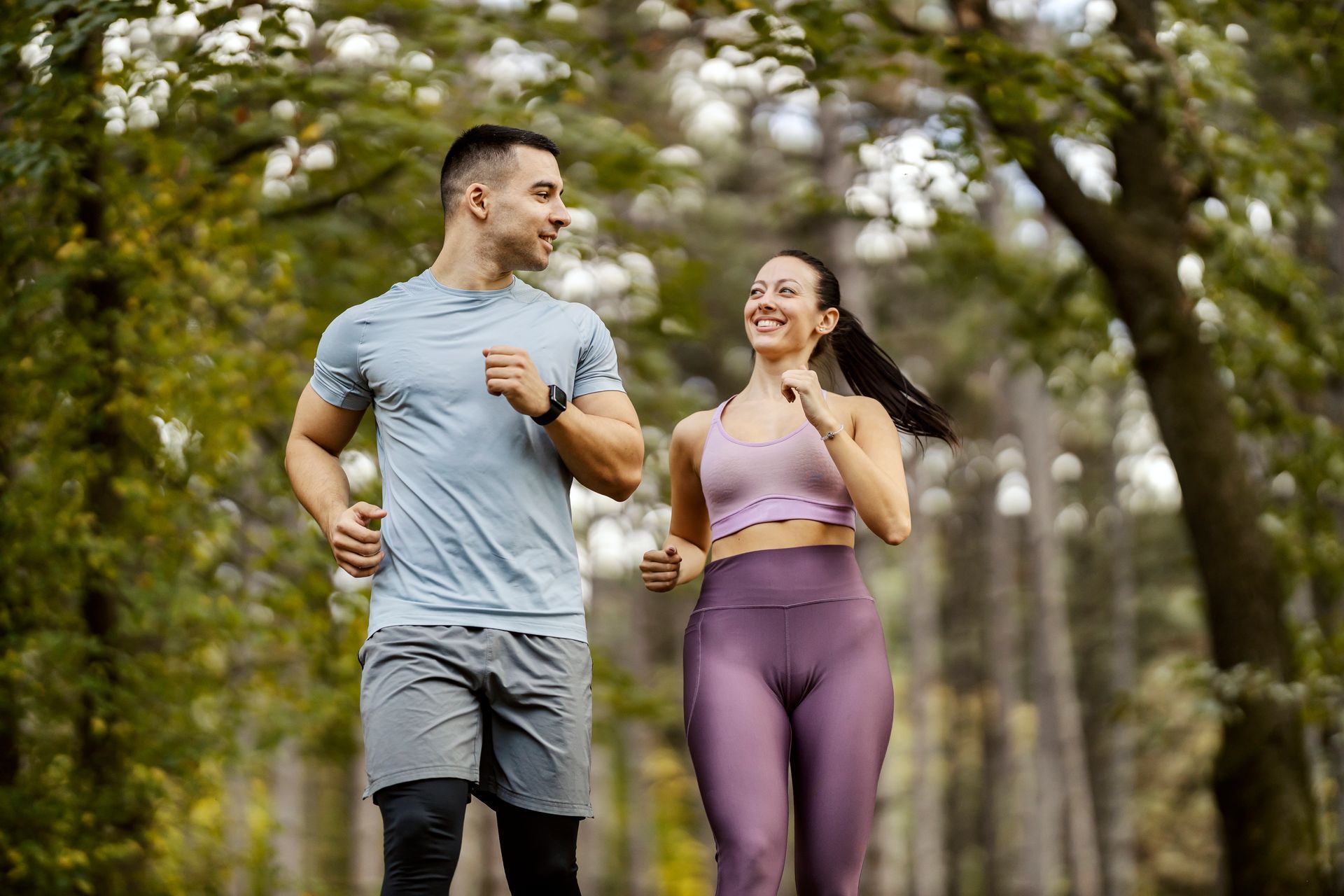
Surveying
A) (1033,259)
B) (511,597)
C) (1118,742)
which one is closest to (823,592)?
(511,597)

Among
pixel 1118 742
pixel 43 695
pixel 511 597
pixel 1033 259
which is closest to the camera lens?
pixel 511 597

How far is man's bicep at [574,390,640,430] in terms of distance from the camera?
3727mm

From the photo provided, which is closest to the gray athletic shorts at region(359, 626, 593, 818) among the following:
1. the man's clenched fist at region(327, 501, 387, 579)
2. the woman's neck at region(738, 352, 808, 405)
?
the man's clenched fist at region(327, 501, 387, 579)

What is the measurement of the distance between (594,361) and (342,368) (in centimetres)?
66

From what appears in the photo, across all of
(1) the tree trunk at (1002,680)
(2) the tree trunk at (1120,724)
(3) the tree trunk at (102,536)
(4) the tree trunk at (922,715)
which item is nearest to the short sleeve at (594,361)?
(3) the tree trunk at (102,536)

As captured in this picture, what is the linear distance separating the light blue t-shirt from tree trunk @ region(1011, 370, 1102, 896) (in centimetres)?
1921

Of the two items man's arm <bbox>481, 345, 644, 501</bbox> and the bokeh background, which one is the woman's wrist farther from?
the bokeh background

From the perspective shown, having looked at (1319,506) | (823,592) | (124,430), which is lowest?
(1319,506)

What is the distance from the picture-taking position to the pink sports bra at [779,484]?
13.4ft

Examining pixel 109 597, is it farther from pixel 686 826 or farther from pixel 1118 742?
pixel 686 826

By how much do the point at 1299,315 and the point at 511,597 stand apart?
7.93 m

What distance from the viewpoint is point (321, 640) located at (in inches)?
363

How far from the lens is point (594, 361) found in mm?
3836

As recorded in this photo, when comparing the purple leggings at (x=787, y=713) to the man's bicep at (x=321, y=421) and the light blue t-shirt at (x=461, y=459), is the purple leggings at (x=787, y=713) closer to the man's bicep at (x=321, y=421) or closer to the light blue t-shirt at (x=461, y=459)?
the light blue t-shirt at (x=461, y=459)
